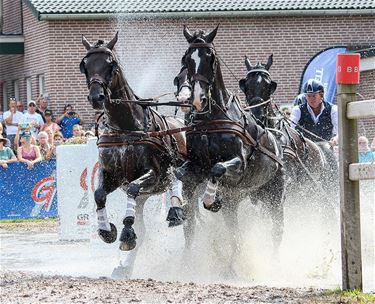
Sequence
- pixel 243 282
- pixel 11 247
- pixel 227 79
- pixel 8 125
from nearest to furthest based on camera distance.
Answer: pixel 243 282 < pixel 11 247 < pixel 8 125 < pixel 227 79

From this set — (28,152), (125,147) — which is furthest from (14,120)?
(125,147)

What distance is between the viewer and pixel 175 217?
413 inches

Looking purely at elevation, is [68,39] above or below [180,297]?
above

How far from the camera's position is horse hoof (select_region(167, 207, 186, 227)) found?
1048cm

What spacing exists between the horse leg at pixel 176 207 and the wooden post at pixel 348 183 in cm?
192

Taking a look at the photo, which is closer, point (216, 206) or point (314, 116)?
point (216, 206)

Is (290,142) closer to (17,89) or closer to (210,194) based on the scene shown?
(210,194)

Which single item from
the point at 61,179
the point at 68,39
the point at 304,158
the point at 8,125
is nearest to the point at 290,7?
the point at 68,39

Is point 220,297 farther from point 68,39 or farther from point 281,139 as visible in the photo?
point 68,39

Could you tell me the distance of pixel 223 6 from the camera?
33344 millimetres

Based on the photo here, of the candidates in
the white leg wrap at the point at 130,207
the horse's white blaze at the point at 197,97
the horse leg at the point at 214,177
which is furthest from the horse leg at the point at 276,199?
the white leg wrap at the point at 130,207

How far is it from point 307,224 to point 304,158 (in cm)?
77

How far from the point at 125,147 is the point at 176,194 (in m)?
0.69

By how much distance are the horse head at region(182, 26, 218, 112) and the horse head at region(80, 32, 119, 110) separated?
71cm
